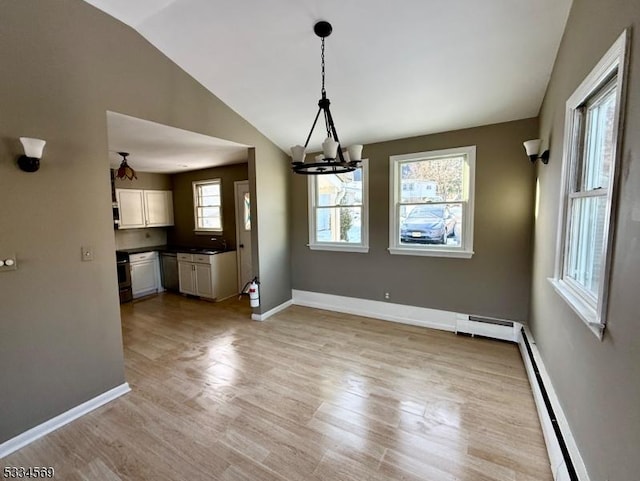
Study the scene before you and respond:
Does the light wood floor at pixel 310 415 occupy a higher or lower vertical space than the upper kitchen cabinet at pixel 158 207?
lower

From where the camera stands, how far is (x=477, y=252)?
144 inches

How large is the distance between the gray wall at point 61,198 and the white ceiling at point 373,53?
0.41 m

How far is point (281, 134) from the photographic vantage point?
4.18 meters

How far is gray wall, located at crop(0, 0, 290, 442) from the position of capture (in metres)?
2.01

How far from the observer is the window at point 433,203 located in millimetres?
3670

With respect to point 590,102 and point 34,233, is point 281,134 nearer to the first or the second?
point 34,233

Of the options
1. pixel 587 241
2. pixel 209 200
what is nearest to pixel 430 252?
pixel 587 241

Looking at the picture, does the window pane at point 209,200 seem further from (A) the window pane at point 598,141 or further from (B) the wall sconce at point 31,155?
(A) the window pane at point 598,141

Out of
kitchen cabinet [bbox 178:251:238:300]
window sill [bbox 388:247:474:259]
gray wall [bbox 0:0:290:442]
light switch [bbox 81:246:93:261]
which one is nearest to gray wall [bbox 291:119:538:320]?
window sill [bbox 388:247:474:259]

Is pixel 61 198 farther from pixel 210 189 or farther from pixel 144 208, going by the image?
pixel 144 208

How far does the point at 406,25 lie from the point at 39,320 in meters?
3.52

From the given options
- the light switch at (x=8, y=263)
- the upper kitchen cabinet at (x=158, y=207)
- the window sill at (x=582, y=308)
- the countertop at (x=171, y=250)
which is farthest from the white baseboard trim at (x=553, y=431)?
the upper kitchen cabinet at (x=158, y=207)

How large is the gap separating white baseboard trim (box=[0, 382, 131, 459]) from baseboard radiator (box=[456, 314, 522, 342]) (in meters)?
3.64

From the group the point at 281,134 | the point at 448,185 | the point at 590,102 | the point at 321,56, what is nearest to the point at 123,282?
the point at 281,134
